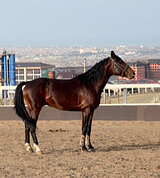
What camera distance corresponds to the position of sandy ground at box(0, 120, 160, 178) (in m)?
6.87

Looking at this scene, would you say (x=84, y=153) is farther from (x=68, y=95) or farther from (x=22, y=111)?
(x=22, y=111)

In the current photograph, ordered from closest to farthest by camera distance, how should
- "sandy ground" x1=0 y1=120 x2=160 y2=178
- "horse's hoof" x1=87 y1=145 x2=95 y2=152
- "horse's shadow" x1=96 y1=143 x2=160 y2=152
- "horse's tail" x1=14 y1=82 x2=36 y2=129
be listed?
"sandy ground" x1=0 y1=120 x2=160 y2=178 < "horse's tail" x1=14 y1=82 x2=36 y2=129 < "horse's hoof" x1=87 y1=145 x2=95 y2=152 < "horse's shadow" x1=96 y1=143 x2=160 y2=152

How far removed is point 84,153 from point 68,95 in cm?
110

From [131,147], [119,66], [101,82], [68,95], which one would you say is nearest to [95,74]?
[101,82]

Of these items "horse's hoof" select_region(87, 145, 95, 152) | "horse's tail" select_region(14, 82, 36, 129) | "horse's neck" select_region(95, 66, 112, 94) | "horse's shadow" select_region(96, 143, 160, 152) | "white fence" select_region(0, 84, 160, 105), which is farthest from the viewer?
"white fence" select_region(0, 84, 160, 105)

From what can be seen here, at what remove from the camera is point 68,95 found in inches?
350

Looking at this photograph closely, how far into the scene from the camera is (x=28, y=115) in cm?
880

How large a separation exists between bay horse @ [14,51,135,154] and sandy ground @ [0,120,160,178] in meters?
0.51

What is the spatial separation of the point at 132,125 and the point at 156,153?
4690 millimetres

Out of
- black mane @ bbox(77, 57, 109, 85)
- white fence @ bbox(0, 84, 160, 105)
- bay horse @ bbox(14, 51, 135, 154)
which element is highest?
black mane @ bbox(77, 57, 109, 85)

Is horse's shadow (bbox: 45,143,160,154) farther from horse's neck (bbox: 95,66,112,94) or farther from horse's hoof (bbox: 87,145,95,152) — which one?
horse's neck (bbox: 95,66,112,94)

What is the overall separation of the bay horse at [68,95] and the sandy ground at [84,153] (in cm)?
51

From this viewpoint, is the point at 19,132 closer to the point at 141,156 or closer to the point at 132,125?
the point at 132,125

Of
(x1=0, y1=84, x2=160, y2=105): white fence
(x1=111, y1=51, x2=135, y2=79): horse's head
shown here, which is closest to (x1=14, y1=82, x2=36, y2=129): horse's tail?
(x1=111, y1=51, x2=135, y2=79): horse's head
